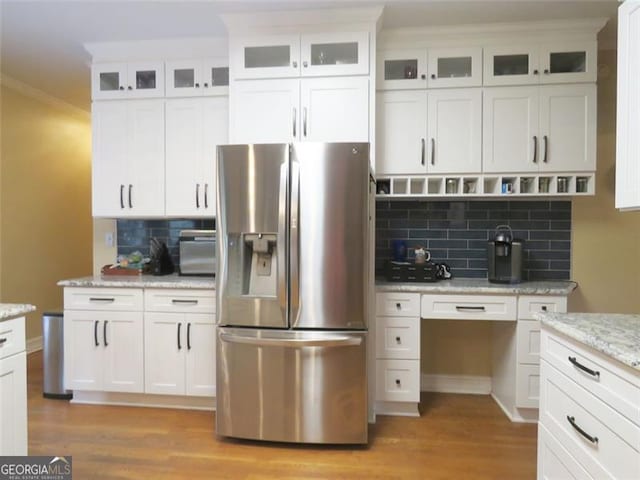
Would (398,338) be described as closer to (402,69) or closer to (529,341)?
(529,341)

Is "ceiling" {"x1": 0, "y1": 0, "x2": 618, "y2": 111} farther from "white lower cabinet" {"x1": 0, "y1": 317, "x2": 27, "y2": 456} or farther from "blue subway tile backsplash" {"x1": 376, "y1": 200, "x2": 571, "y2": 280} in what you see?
"white lower cabinet" {"x1": 0, "y1": 317, "x2": 27, "y2": 456}

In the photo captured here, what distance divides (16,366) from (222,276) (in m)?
0.97

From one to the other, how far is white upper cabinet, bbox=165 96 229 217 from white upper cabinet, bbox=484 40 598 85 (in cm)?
196

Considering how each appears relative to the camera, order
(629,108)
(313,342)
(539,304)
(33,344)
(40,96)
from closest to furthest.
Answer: (629,108)
(313,342)
(539,304)
(33,344)
(40,96)

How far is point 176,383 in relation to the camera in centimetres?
241

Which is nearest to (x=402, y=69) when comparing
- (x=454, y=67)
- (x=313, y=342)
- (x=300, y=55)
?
(x=454, y=67)

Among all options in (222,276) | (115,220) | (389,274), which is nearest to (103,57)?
(115,220)

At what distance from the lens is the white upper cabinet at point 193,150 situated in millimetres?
2619

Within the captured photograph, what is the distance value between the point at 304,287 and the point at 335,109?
1236 millimetres

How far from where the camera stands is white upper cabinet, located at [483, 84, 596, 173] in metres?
2.34

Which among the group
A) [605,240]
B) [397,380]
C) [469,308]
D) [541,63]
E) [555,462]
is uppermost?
[541,63]

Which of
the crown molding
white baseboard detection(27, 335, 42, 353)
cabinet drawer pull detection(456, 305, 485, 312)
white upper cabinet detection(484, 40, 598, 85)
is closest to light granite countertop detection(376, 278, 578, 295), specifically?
cabinet drawer pull detection(456, 305, 485, 312)

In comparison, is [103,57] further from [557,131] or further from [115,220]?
[557,131]

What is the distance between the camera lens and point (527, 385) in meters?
2.26
